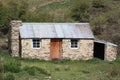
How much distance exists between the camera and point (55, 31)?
125 feet

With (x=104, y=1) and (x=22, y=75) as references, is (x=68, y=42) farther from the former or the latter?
(x=104, y=1)

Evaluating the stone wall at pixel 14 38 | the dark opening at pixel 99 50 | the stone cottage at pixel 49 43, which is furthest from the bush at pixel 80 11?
the stone wall at pixel 14 38

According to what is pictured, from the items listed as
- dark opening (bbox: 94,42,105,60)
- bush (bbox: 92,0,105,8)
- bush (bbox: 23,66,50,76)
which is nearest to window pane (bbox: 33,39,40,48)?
dark opening (bbox: 94,42,105,60)

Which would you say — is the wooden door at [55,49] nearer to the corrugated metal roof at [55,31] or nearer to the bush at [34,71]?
the corrugated metal roof at [55,31]

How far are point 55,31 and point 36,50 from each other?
2441mm

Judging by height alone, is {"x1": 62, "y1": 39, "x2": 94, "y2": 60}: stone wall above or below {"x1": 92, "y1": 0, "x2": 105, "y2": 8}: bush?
below

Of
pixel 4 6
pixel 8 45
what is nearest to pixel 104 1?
pixel 4 6

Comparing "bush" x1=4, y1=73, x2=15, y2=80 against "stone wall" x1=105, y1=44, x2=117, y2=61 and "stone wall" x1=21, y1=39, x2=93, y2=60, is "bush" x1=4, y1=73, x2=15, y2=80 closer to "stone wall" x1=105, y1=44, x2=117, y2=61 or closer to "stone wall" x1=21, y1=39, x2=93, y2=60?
"stone wall" x1=21, y1=39, x2=93, y2=60

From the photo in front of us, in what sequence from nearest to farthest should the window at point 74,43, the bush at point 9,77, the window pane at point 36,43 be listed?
the bush at point 9,77, the window pane at point 36,43, the window at point 74,43

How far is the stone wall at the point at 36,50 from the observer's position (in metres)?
37.1

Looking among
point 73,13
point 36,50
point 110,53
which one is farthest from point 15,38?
point 73,13

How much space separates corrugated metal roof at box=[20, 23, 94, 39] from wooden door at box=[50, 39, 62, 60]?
0.45 meters

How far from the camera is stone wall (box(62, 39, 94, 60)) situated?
37.7 m

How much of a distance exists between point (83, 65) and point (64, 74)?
15.5 feet
